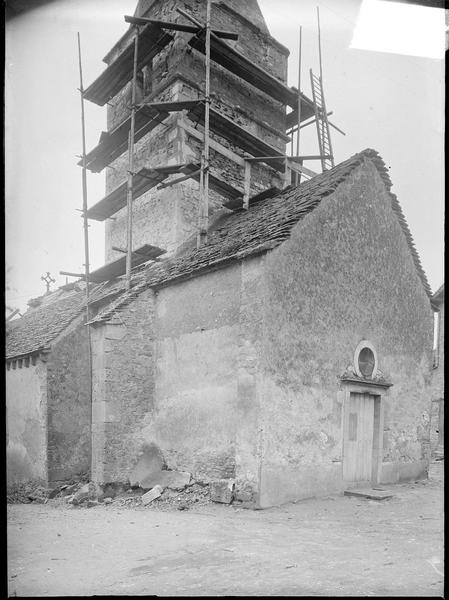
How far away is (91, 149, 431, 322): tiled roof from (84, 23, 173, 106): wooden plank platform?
6140 millimetres

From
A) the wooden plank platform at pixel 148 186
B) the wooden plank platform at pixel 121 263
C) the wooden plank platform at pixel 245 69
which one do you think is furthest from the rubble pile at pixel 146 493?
the wooden plank platform at pixel 245 69

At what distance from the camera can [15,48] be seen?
4.48 meters

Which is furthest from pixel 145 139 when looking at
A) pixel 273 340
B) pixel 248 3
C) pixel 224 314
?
pixel 273 340

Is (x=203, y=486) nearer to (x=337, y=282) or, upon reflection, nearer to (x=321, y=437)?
(x=321, y=437)

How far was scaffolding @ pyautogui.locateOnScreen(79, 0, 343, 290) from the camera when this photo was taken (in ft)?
45.0

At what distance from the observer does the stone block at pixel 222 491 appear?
898 cm

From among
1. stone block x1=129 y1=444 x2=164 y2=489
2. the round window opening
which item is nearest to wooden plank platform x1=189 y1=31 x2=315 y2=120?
the round window opening

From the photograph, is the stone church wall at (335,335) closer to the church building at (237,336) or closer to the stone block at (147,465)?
the church building at (237,336)

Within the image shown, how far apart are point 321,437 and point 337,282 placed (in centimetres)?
314

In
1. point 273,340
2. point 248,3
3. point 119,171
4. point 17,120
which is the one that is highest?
point 248,3

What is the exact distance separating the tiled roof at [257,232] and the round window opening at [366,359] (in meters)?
3.10

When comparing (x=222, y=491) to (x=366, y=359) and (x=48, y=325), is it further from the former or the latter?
(x=48, y=325)

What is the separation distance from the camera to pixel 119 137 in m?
16.5

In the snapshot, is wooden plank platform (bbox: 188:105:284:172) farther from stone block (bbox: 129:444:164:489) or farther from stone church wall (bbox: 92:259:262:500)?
stone block (bbox: 129:444:164:489)
